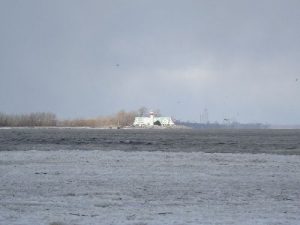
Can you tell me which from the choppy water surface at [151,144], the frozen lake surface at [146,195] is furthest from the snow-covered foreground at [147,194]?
the choppy water surface at [151,144]

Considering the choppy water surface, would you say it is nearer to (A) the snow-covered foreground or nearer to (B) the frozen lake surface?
(A) the snow-covered foreground

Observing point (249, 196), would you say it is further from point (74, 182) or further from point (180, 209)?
point (74, 182)

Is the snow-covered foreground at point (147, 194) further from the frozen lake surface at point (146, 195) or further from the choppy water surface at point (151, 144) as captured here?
the choppy water surface at point (151, 144)

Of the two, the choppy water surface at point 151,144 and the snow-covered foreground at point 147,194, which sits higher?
the choppy water surface at point 151,144

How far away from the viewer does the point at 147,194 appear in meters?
17.2

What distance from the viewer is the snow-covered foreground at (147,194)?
42.8 feet

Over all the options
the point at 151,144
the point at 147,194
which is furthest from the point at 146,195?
the point at 151,144

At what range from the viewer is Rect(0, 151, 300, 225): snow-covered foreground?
13031 millimetres

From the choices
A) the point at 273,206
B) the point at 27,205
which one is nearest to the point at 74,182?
the point at 27,205

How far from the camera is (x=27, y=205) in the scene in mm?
14727

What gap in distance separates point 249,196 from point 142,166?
36.2 ft

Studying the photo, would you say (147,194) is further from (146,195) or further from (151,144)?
(151,144)

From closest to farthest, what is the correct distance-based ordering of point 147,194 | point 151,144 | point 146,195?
point 146,195, point 147,194, point 151,144

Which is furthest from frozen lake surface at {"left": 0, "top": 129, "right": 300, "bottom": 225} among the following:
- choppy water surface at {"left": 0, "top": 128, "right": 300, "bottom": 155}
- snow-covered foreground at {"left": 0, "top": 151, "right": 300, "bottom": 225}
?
choppy water surface at {"left": 0, "top": 128, "right": 300, "bottom": 155}
